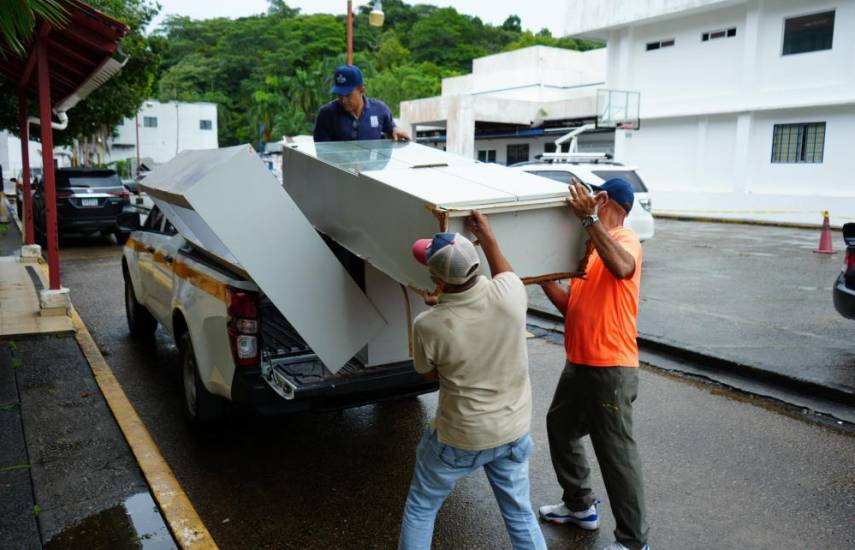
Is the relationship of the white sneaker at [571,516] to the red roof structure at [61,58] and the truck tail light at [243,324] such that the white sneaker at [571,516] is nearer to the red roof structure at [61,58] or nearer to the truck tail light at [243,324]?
the truck tail light at [243,324]

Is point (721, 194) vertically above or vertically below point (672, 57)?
below

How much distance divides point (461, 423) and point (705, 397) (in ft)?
12.5

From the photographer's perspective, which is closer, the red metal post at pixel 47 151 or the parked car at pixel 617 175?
the red metal post at pixel 47 151

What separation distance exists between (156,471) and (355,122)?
2.99 meters

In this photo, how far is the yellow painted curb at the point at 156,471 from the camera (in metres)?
3.48

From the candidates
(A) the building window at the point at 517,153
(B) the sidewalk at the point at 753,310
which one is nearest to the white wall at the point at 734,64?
(A) the building window at the point at 517,153

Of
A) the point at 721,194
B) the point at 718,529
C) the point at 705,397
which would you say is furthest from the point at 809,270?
the point at 721,194

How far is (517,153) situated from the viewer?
33.8m

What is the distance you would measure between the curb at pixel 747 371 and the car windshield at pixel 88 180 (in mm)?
12289

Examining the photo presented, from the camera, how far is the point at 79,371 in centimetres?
596

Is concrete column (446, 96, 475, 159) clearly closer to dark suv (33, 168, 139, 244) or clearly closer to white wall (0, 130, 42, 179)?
dark suv (33, 168, 139, 244)

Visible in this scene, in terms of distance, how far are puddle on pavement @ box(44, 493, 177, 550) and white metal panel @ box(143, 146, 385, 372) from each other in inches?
47.6

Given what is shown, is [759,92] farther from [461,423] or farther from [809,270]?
[461,423]

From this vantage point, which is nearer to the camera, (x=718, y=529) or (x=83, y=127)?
(x=718, y=529)
